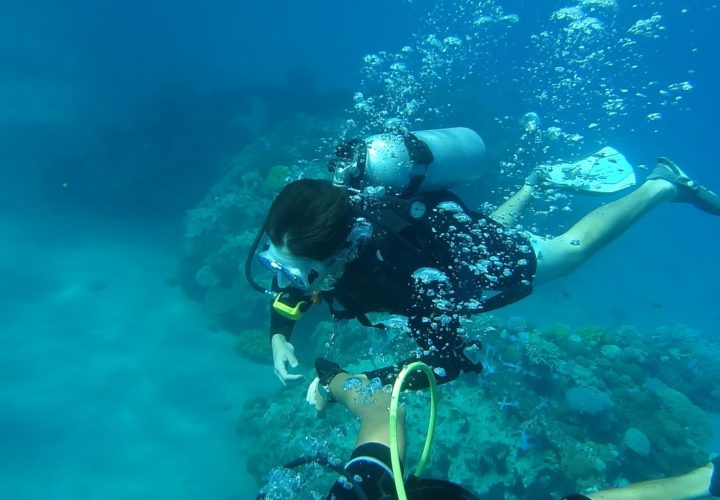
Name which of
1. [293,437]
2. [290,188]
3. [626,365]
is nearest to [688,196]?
[626,365]

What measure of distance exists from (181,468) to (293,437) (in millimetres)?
3021

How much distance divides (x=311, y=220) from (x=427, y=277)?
42.8 inches

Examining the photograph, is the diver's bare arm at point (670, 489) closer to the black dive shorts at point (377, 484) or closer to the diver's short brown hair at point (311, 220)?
the black dive shorts at point (377, 484)

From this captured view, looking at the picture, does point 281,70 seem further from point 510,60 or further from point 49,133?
point 510,60

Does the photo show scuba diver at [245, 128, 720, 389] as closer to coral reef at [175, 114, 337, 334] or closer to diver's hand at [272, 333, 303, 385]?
diver's hand at [272, 333, 303, 385]

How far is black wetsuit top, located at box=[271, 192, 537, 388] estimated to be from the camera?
2.99m

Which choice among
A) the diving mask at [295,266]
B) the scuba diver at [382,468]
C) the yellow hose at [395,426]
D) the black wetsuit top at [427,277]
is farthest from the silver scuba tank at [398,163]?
the yellow hose at [395,426]

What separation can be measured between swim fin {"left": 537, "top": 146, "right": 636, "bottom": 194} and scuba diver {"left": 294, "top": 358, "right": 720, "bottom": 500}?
159 inches

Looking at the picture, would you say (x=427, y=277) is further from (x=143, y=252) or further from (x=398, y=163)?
(x=143, y=252)

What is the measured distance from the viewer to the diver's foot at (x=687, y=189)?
238 inches

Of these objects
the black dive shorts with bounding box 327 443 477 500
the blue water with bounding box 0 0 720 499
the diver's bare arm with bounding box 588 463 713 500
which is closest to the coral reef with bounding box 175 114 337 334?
the blue water with bounding box 0 0 720 499

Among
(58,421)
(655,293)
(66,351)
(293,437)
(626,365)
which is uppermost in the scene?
(66,351)

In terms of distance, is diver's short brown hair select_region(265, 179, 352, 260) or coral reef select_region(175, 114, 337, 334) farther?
coral reef select_region(175, 114, 337, 334)

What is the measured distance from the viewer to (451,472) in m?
6.61
